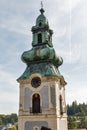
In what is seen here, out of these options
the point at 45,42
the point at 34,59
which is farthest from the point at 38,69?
the point at 45,42

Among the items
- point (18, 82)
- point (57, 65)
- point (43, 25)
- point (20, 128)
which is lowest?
point (20, 128)

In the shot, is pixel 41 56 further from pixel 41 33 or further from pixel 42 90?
pixel 42 90

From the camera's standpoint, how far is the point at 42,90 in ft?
71.9

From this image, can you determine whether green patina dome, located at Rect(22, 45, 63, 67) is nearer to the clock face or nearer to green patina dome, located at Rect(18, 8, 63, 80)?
green patina dome, located at Rect(18, 8, 63, 80)

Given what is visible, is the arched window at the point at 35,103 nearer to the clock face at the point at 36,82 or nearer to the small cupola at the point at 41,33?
the clock face at the point at 36,82

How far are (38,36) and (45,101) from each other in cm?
781

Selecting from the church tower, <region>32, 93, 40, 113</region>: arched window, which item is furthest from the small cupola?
<region>32, 93, 40, 113</region>: arched window

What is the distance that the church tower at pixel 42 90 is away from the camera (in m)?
21.1

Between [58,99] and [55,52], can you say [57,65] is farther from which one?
[58,99]

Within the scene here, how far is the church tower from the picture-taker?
21.1 meters

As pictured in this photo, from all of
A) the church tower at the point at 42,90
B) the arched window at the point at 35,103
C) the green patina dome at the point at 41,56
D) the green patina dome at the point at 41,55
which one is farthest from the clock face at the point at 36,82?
the green patina dome at the point at 41,55

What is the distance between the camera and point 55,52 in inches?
930

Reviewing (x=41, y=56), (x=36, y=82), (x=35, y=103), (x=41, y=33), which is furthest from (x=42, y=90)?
(x=41, y=33)

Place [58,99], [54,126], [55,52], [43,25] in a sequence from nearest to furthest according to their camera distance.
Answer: [54,126] < [58,99] < [55,52] < [43,25]
